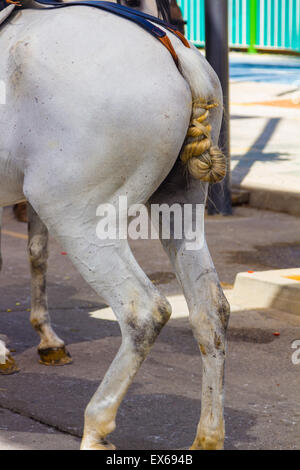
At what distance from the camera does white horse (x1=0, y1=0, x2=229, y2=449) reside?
12.8 ft

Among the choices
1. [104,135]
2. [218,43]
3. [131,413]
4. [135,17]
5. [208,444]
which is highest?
[135,17]

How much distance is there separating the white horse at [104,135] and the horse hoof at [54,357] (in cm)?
168

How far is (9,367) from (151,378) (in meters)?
0.88

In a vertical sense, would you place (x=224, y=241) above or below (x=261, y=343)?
below

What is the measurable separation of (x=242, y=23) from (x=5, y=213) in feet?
65.1

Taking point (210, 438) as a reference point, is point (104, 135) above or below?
above

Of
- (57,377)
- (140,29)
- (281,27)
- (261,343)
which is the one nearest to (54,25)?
(140,29)

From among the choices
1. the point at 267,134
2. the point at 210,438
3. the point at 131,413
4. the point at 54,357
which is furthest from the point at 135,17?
the point at 267,134

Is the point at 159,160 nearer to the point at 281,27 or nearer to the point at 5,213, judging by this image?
the point at 5,213

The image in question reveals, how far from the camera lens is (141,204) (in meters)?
4.07

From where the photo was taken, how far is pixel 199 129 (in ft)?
13.4

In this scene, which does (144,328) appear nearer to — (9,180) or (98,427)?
(98,427)

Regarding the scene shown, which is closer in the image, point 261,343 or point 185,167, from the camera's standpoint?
point 185,167

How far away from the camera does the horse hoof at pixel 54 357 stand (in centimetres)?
575
